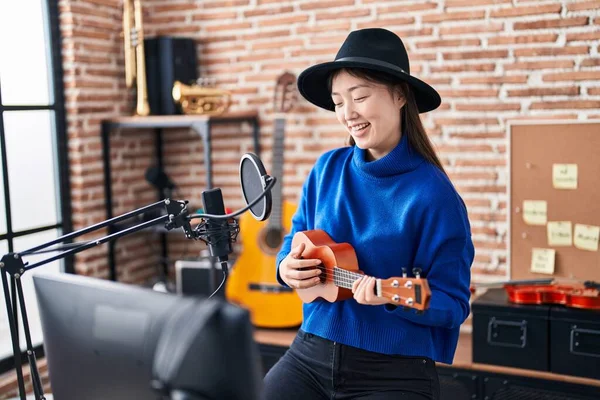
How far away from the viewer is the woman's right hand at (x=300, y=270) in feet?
6.47

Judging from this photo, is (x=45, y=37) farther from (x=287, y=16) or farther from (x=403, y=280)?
(x=403, y=280)

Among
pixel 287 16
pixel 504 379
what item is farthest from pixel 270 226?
pixel 504 379

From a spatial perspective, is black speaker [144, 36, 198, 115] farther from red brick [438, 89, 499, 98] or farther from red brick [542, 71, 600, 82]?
red brick [542, 71, 600, 82]

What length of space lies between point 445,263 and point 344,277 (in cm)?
27

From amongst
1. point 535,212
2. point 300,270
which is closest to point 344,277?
point 300,270

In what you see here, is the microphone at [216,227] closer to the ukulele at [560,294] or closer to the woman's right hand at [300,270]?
the woman's right hand at [300,270]

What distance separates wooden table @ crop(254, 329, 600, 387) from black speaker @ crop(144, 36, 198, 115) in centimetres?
122

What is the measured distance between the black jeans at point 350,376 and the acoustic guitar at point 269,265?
1.30 m

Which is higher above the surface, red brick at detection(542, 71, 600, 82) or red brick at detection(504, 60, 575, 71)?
red brick at detection(504, 60, 575, 71)

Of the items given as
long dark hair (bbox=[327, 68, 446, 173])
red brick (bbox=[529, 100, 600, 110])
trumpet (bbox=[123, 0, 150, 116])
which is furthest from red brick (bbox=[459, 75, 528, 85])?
trumpet (bbox=[123, 0, 150, 116])

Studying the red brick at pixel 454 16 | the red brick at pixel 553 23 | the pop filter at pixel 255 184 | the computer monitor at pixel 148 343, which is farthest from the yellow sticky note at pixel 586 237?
the computer monitor at pixel 148 343

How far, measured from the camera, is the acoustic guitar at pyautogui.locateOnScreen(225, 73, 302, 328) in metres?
3.29

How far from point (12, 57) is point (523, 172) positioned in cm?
234

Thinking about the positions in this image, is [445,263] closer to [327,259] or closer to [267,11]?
[327,259]
